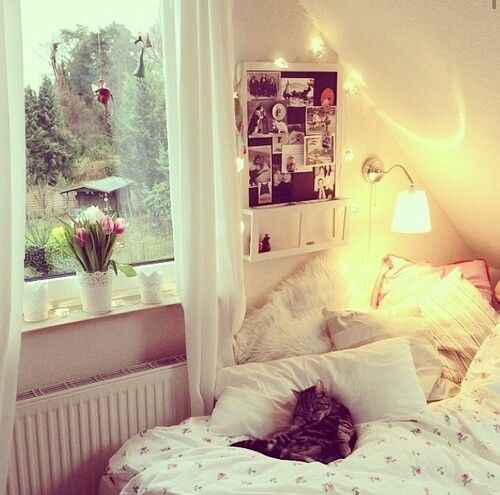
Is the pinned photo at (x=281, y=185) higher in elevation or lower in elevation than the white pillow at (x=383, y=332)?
higher

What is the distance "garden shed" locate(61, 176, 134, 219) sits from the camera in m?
2.39

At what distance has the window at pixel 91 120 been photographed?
2.26 m

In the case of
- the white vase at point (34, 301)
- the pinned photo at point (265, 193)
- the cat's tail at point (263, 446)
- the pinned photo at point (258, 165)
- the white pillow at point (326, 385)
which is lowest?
the cat's tail at point (263, 446)

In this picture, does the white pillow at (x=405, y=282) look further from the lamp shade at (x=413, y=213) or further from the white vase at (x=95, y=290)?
the white vase at (x=95, y=290)

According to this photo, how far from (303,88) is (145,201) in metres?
0.75

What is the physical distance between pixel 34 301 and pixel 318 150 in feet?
4.08

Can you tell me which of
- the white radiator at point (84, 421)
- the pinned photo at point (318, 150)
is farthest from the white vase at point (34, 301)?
the pinned photo at point (318, 150)

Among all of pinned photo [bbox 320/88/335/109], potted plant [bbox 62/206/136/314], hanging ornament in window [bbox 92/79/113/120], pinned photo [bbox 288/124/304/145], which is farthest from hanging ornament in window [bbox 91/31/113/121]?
pinned photo [bbox 320/88/335/109]

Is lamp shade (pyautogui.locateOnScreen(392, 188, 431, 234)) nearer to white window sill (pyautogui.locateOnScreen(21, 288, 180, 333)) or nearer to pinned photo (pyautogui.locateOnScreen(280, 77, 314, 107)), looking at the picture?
pinned photo (pyautogui.locateOnScreen(280, 77, 314, 107))

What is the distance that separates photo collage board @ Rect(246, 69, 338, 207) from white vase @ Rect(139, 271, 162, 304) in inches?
18.5

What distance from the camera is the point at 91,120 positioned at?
7.75 feet

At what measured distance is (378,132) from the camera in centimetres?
289

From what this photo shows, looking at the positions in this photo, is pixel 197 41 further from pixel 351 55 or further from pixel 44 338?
pixel 44 338

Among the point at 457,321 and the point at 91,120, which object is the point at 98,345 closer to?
the point at 91,120
